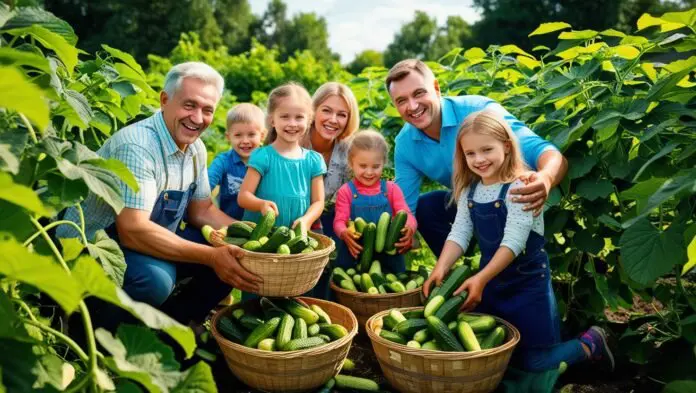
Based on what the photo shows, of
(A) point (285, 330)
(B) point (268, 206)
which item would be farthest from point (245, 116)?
(A) point (285, 330)

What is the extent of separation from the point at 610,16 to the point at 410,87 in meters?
33.5

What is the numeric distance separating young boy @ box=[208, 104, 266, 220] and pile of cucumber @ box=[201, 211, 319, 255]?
1.20 m

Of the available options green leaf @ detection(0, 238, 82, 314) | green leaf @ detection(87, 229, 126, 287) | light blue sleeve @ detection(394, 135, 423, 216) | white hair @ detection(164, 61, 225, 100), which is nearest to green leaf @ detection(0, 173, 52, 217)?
green leaf @ detection(0, 238, 82, 314)

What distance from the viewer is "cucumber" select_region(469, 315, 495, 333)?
3.26 metres

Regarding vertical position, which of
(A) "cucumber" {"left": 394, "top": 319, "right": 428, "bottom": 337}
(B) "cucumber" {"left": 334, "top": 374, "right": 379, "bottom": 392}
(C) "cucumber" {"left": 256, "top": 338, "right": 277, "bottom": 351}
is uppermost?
(A) "cucumber" {"left": 394, "top": 319, "right": 428, "bottom": 337}

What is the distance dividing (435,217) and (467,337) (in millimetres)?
1467

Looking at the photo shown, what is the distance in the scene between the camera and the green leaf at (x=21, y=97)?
3.92 feet

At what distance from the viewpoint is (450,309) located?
3293 millimetres

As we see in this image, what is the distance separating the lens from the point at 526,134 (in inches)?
143

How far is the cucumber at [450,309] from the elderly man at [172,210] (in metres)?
0.91

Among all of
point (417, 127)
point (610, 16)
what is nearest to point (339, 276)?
point (417, 127)

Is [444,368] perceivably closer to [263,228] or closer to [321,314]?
[321,314]

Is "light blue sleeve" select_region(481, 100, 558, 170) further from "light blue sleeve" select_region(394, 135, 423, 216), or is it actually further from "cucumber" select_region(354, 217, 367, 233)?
"cucumber" select_region(354, 217, 367, 233)

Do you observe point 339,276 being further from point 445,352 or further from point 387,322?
point 445,352
